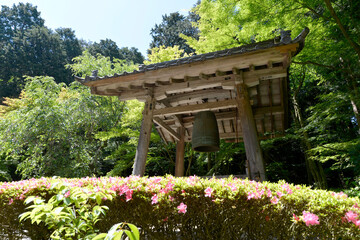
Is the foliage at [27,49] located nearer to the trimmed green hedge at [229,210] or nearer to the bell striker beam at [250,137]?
the bell striker beam at [250,137]

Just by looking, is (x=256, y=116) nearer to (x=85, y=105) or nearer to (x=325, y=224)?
(x=325, y=224)

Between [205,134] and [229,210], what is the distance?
2.21 metres

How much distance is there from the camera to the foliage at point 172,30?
21.9 metres

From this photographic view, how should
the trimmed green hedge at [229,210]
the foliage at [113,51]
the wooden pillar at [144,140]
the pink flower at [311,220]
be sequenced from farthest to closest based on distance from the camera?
the foliage at [113,51] → the wooden pillar at [144,140] → the trimmed green hedge at [229,210] → the pink flower at [311,220]

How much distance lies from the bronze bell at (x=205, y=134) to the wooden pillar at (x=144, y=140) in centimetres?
93

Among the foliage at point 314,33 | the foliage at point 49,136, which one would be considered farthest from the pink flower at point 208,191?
the foliage at point 49,136

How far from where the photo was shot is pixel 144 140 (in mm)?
4309

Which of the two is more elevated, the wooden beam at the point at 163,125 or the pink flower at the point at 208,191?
the wooden beam at the point at 163,125

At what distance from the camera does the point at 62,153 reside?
8.58 metres

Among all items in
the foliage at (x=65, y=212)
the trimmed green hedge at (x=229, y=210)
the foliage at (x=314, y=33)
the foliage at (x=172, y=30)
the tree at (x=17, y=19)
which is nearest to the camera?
the foliage at (x=65, y=212)

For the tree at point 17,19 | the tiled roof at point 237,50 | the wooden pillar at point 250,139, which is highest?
the tree at point 17,19

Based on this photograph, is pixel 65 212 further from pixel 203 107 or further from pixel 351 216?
pixel 203 107

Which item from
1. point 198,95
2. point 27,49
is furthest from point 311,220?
point 27,49

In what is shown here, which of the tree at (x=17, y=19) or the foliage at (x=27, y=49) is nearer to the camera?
the foliage at (x=27, y=49)
